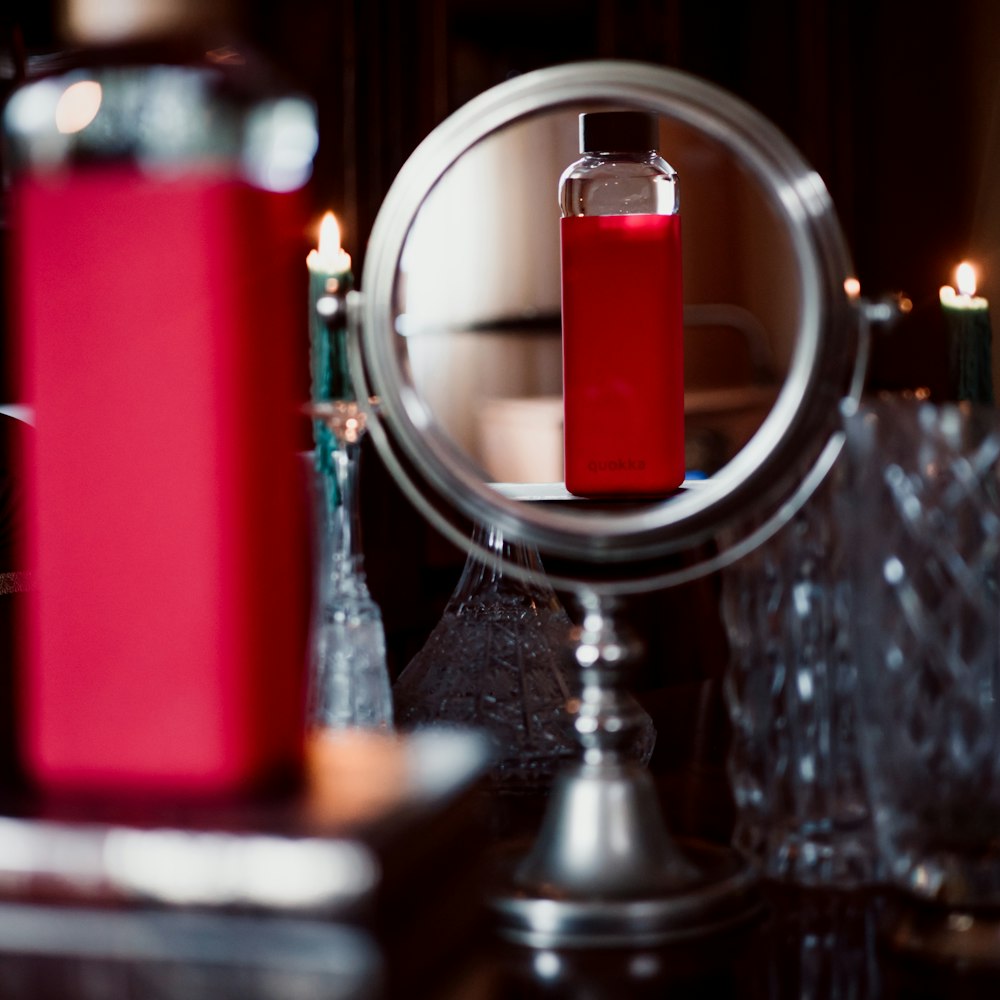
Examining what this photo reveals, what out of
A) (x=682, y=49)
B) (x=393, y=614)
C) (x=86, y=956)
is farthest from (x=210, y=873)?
(x=682, y=49)

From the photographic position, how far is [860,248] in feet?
9.35

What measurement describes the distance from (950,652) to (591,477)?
20 centimetres

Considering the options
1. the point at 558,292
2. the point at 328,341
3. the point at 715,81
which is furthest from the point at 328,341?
the point at 715,81

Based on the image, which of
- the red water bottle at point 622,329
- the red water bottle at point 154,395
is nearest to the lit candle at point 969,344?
the red water bottle at point 622,329

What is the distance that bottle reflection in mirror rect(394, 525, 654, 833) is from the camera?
650 millimetres

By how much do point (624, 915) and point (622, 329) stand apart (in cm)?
26

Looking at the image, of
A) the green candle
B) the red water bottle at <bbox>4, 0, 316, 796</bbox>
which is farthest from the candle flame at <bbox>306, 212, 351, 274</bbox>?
the red water bottle at <bbox>4, 0, 316, 796</bbox>

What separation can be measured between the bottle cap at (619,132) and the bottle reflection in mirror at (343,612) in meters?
0.14

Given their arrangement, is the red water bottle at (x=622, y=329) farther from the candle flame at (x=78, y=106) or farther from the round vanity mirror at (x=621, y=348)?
the candle flame at (x=78, y=106)

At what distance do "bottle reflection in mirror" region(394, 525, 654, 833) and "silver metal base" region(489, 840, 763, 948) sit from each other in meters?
0.19

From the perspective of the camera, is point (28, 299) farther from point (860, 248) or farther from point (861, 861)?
point (860, 248)

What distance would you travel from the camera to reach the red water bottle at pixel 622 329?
58cm

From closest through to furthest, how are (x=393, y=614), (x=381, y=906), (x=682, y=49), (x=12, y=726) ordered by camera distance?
(x=381, y=906) < (x=12, y=726) < (x=393, y=614) < (x=682, y=49)

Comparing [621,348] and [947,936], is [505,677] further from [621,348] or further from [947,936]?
[947,936]
